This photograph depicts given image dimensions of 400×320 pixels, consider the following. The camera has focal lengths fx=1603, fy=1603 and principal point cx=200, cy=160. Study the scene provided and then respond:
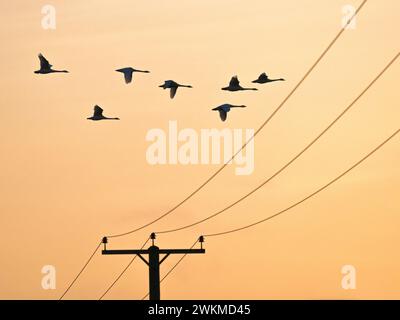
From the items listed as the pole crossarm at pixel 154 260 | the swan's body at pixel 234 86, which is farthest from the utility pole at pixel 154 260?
the swan's body at pixel 234 86

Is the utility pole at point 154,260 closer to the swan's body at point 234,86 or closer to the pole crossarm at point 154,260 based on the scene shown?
the pole crossarm at point 154,260

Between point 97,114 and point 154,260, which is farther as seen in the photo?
point 97,114

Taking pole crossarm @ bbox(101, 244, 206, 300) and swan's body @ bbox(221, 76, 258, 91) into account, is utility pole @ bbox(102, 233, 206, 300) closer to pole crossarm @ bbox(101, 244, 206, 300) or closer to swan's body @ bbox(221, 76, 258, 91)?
pole crossarm @ bbox(101, 244, 206, 300)

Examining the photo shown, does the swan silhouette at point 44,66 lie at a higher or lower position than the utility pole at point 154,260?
higher

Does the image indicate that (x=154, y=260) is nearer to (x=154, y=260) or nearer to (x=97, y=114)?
(x=154, y=260)

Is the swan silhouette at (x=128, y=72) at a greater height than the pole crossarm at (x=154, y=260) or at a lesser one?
greater

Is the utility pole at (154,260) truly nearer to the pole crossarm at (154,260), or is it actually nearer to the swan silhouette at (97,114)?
the pole crossarm at (154,260)

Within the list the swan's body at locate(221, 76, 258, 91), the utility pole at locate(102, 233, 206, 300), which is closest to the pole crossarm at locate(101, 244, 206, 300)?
the utility pole at locate(102, 233, 206, 300)

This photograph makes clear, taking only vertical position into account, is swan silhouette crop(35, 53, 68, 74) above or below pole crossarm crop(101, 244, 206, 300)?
above

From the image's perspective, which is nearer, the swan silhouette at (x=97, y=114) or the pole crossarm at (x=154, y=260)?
the pole crossarm at (x=154, y=260)

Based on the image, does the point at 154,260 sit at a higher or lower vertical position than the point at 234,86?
lower

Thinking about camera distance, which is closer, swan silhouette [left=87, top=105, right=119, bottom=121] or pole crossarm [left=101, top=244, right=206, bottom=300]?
pole crossarm [left=101, top=244, right=206, bottom=300]

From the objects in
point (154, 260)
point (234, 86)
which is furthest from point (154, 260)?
point (234, 86)
